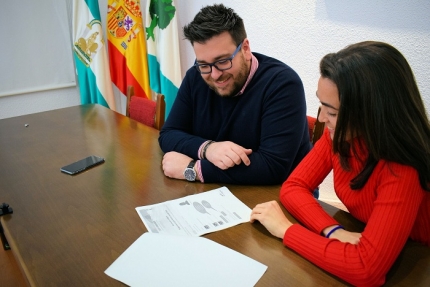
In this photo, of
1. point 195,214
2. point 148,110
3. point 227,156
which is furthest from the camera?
point 148,110

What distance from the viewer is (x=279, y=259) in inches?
32.5

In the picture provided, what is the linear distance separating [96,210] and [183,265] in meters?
0.39

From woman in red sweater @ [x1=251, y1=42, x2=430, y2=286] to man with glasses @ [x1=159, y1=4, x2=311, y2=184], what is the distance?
0.34 metres

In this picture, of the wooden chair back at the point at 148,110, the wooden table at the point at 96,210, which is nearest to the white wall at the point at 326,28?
the wooden chair back at the point at 148,110

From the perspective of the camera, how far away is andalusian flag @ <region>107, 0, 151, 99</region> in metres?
3.03

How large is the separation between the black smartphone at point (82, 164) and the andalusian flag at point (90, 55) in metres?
1.89

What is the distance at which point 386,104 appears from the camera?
780mm

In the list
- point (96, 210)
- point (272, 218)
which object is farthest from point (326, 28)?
point (96, 210)

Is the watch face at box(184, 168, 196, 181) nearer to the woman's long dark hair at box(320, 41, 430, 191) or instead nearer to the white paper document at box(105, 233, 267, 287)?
the white paper document at box(105, 233, 267, 287)

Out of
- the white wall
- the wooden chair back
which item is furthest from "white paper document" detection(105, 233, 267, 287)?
the white wall

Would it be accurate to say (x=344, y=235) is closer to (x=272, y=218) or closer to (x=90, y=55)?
(x=272, y=218)

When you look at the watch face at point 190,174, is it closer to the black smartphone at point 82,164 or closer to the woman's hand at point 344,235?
the black smartphone at point 82,164

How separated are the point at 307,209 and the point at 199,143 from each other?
1.80ft

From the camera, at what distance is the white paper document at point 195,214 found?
0.96 meters
